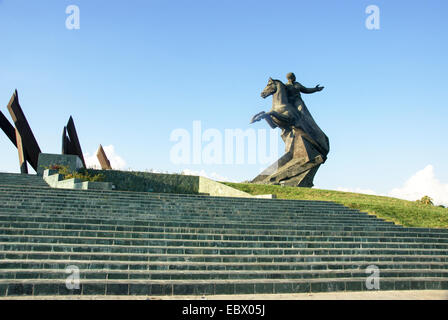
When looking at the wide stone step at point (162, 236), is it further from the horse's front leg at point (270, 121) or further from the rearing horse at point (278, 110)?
the horse's front leg at point (270, 121)

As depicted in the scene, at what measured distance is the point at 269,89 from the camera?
81.8ft

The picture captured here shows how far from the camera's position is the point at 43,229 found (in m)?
8.08

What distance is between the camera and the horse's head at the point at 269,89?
977 inches

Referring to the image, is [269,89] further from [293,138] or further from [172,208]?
[172,208]

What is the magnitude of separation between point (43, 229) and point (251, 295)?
14.1ft

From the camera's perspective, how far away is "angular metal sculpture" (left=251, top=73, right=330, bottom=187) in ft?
78.7

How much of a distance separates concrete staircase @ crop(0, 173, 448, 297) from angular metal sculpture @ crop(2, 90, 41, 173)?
774 cm

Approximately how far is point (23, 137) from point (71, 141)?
2.21m

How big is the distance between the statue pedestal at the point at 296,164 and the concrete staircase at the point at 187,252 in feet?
39.2

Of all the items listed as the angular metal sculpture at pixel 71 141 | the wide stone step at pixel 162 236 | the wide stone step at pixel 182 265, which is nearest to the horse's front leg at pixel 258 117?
the angular metal sculpture at pixel 71 141

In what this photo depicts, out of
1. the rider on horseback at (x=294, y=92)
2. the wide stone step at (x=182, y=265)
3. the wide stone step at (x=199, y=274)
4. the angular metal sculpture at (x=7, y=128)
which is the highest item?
the rider on horseback at (x=294, y=92)

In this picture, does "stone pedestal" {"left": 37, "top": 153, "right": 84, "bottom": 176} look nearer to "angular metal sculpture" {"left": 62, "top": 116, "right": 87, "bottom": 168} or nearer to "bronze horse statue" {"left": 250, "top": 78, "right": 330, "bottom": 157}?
"angular metal sculpture" {"left": 62, "top": 116, "right": 87, "bottom": 168}

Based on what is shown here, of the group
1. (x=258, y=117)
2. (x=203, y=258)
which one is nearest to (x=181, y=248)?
(x=203, y=258)

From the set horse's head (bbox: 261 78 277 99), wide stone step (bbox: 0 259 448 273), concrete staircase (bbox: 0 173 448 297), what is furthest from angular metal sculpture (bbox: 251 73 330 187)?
wide stone step (bbox: 0 259 448 273)
